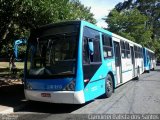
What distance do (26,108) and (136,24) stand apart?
125 ft

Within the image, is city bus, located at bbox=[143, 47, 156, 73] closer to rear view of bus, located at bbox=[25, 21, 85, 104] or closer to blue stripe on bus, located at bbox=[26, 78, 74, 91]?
rear view of bus, located at bbox=[25, 21, 85, 104]

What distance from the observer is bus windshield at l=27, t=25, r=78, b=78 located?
30.0 ft

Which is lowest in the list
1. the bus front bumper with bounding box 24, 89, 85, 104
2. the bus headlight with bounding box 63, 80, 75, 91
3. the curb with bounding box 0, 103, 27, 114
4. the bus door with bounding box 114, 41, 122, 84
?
the curb with bounding box 0, 103, 27, 114

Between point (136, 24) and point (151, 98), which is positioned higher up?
point (136, 24)

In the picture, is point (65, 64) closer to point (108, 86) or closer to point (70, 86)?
point (70, 86)

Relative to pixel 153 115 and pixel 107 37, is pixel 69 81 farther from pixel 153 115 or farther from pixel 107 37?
pixel 107 37

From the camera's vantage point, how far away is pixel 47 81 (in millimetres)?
9211

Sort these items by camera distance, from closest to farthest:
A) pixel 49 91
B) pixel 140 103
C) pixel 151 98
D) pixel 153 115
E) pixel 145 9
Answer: pixel 153 115, pixel 49 91, pixel 140 103, pixel 151 98, pixel 145 9

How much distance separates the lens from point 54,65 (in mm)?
9320

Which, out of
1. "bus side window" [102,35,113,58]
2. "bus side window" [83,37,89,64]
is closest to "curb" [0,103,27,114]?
"bus side window" [83,37,89,64]

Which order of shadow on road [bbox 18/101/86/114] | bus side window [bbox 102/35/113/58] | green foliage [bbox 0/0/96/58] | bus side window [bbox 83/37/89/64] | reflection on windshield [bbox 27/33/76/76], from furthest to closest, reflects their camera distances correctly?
bus side window [bbox 102/35/113/58], green foliage [bbox 0/0/96/58], shadow on road [bbox 18/101/86/114], bus side window [bbox 83/37/89/64], reflection on windshield [bbox 27/33/76/76]

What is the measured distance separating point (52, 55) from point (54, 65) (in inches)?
19.0

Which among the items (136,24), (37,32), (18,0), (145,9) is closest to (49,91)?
(37,32)

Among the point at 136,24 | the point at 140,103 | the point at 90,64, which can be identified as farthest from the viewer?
the point at 136,24
